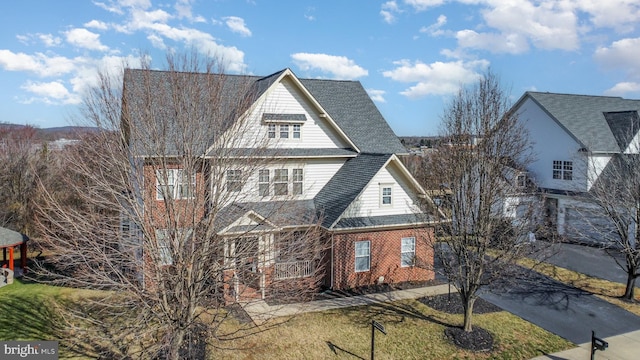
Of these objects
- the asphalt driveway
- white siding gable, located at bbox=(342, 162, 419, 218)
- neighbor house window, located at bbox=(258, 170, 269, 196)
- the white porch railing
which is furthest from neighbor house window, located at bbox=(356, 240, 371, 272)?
the asphalt driveway

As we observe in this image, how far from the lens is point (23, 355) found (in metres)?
11.2

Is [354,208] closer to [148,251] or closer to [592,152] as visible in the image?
[148,251]

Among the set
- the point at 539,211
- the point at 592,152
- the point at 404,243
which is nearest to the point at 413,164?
the point at 592,152

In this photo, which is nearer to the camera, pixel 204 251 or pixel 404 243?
pixel 204 251

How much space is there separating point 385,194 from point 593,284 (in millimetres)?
11060

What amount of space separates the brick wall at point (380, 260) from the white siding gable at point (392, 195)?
0.97 m

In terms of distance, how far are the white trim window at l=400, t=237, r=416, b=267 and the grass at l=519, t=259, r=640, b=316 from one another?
5.14m

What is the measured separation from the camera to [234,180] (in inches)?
414

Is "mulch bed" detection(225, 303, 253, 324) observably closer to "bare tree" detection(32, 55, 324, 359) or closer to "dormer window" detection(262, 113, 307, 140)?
"bare tree" detection(32, 55, 324, 359)

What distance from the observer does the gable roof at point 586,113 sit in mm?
28781

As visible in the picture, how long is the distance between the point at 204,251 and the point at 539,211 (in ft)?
61.3

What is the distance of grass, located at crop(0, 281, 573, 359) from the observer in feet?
41.1

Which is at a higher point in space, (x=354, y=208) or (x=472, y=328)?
(x=354, y=208)

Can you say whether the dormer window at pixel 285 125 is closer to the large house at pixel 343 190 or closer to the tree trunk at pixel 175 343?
the large house at pixel 343 190
